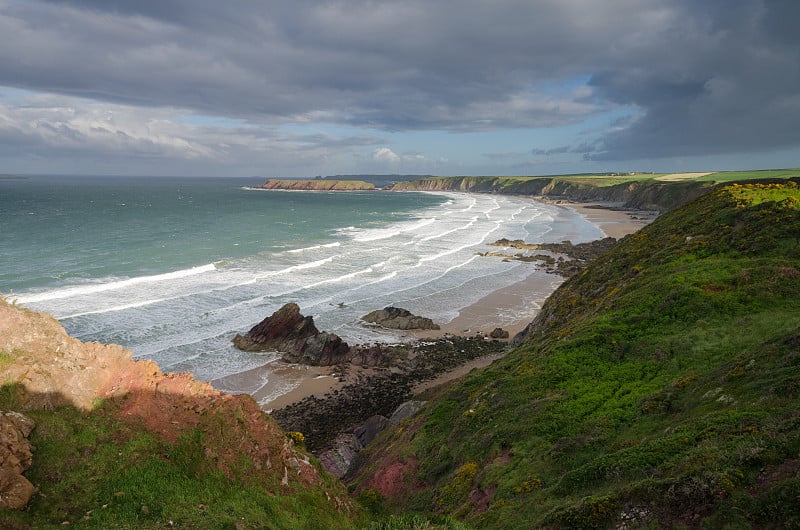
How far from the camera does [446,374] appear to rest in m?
35.0

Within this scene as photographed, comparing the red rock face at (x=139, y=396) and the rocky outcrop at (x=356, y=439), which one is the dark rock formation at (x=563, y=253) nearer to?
the rocky outcrop at (x=356, y=439)

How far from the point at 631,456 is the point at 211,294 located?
1888 inches

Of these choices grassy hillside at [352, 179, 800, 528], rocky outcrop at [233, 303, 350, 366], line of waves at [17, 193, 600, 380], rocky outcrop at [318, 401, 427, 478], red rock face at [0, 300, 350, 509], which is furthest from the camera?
line of waves at [17, 193, 600, 380]

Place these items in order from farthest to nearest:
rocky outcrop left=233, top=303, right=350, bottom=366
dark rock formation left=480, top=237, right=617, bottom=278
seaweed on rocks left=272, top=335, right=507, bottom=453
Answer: dark rock formation left=480, top=237, right=617, bottom=278
rocky outcrop left=233, top=303, right=350, bottom=366
seaweed on rocks left=272, top=335, right=507, bottom=453

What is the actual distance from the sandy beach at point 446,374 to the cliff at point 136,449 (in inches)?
654

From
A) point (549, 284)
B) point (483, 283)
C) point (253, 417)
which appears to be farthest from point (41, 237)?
point (253, 417)

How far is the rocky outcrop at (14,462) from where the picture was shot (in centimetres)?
988

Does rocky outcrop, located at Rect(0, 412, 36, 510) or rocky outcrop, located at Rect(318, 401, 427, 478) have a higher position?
rocky outcrop, located at Rect(0, 412, 36, 510)

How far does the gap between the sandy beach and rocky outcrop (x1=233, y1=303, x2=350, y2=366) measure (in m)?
0.96

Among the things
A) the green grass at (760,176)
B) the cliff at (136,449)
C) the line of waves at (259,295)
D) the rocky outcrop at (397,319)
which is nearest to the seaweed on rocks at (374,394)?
the rocky outcrop at (397,319)

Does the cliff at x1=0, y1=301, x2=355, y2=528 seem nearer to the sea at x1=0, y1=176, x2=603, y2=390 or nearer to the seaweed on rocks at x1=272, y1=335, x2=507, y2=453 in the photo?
the seaweed on rocks at x1=272, y1=335, x2=507, y2=453

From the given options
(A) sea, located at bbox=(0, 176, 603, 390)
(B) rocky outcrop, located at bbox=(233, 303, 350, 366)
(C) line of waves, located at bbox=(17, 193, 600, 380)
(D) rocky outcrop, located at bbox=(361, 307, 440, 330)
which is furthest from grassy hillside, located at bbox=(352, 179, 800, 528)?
(C) line of waves, located at bbox=(17, 193, 600, 380)

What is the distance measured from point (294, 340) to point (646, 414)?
2923 cm

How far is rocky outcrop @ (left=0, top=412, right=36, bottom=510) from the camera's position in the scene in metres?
9.88
